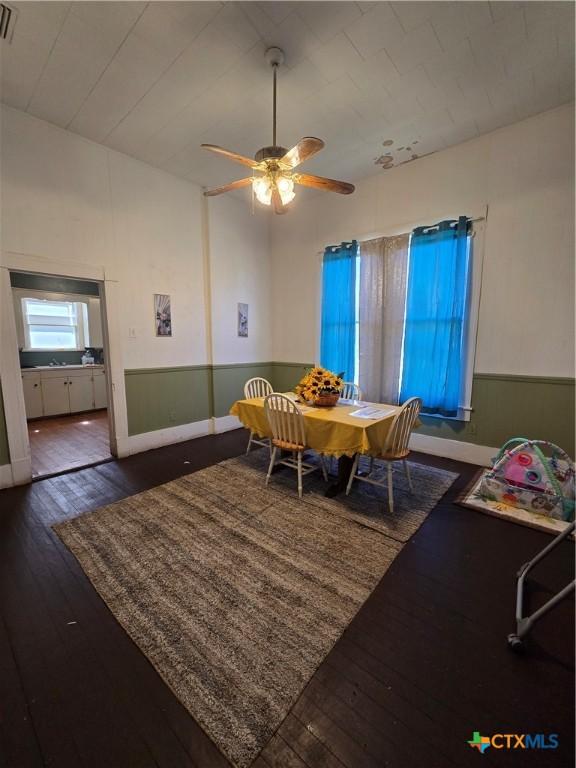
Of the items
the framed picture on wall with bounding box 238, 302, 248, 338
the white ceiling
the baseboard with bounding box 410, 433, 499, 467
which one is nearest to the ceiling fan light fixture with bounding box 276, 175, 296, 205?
the white ceiling

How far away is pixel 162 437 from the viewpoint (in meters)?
3.83

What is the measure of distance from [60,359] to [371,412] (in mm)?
5816

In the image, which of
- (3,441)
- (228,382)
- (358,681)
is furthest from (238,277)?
(358,681)

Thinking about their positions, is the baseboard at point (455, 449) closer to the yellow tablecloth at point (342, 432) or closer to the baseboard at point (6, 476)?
the yellow tablecloth at point (342, 432)

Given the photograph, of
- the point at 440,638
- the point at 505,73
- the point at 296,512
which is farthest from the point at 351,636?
the point at 505,73

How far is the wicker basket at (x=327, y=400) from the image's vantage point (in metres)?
2.65

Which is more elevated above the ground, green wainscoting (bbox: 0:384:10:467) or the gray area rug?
green wainscoting (bbox: 0:384:10:467)

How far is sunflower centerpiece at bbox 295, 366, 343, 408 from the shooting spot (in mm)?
2652

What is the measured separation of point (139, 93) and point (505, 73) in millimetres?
2800

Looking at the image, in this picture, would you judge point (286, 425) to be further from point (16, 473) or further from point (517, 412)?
point (16, 473)

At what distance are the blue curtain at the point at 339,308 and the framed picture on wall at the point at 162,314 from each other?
204cm

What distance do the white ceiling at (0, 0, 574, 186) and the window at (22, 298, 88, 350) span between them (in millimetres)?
3530

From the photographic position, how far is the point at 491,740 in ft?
3.36

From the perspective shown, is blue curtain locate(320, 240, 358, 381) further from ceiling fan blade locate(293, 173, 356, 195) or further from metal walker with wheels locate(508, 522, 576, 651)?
metal walker with wheels locate(508, 522, 576, 651)
